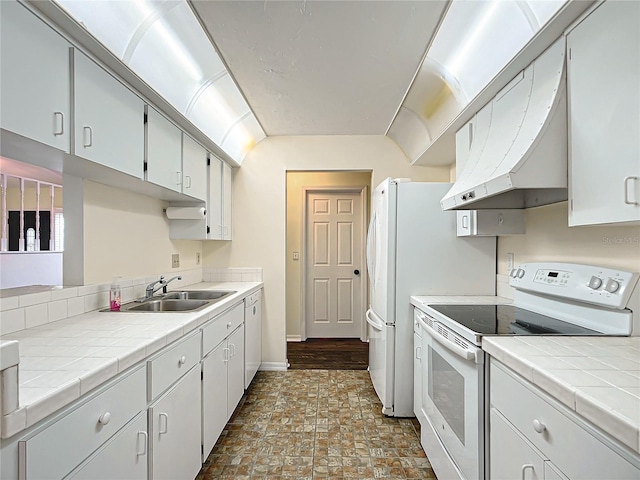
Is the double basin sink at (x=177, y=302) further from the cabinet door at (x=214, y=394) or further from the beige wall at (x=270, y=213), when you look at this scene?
the beige wall at (x=270, y=213)

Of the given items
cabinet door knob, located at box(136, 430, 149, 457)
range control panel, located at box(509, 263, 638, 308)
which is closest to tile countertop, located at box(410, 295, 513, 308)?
range control panel, located at box(509, 263, 638, 308)

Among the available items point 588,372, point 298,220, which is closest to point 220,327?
point 588,372

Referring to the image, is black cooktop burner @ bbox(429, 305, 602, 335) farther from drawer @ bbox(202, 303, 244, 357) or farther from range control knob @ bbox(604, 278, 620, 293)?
drawer @ bbox(202, 303, 244, 357)

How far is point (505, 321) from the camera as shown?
66.9 inches

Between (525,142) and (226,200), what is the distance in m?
2.65

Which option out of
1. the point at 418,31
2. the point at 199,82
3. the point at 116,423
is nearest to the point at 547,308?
the point at 418,31

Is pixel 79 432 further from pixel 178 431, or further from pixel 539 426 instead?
pixel 539 426

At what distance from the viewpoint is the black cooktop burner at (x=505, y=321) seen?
1.47m

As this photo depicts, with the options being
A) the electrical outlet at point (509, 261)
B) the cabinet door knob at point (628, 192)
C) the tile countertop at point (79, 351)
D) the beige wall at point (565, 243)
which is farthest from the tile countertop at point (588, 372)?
the tile countertop at point (79, 351)

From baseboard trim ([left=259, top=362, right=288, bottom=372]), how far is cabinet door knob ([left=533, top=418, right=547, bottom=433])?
2.83 meters

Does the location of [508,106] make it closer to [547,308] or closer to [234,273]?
[547,308]

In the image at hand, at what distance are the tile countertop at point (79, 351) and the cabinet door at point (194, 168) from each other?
3.58 ft

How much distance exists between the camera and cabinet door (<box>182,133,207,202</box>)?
2.51 m

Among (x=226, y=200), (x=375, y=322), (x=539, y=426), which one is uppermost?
(x=226, y=200)
